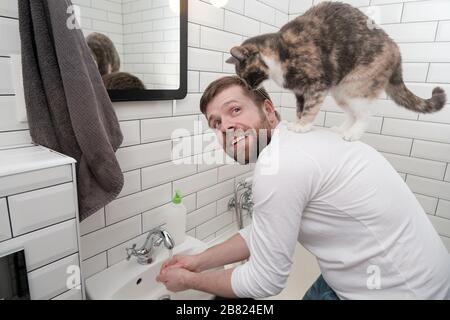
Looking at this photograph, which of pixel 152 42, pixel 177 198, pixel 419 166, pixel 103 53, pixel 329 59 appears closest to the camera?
pixel 329 59

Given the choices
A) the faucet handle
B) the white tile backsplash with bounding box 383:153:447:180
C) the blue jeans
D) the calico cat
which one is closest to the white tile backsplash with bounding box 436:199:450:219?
the white tile backsplash with bounding box 383:153:447:180

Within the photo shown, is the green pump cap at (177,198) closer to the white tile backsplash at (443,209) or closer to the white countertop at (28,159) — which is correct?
the white countertop at (28,159)

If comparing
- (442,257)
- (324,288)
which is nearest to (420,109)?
(442,257)

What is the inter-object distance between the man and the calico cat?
10 centimetres

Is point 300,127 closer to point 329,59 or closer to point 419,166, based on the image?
point 329,59

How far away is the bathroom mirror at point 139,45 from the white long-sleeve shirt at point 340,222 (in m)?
0.43

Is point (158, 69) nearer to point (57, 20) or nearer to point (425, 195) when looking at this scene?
point (57, 20)

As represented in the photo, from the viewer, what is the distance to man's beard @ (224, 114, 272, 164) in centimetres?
69

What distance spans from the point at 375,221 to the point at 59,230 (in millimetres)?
669

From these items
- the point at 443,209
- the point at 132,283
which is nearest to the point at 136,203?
the point at 132,283

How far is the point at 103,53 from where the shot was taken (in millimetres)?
716

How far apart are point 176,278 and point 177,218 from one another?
27 centimetres

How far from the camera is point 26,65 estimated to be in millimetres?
562

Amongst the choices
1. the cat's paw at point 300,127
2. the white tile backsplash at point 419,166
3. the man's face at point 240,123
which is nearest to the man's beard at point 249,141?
the man's face at point 240,123
